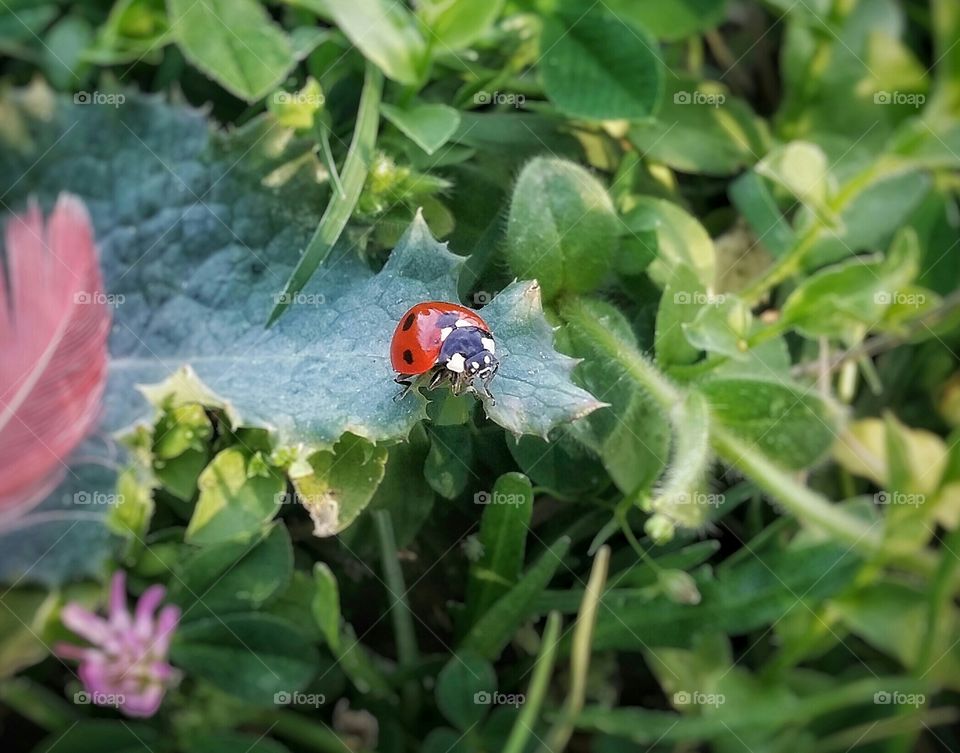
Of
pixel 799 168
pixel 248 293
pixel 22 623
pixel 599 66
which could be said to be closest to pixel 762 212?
pixel 799 168

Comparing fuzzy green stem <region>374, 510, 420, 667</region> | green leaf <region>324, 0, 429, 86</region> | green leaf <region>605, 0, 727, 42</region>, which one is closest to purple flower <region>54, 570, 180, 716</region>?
fuzzy green stem <region>374, 510, 420, 667</region>

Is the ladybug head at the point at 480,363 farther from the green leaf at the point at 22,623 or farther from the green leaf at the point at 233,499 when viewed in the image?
the green leaf at the point at 22,623

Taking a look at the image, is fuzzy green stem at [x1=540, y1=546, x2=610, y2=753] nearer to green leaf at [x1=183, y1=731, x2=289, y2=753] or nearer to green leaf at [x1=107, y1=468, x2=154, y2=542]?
green leaf at [x1=183, y1=731, x2=289, y2=753]

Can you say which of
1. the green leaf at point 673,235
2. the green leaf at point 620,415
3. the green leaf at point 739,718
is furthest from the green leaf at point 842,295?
the green leaf at point 739,718

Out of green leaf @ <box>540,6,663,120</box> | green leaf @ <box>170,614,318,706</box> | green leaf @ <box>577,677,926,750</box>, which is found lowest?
green leaf @ <box>577,677,926,750</box>

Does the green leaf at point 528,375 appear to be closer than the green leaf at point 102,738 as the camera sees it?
Yes

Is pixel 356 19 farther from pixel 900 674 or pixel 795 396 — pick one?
pixel 900 674

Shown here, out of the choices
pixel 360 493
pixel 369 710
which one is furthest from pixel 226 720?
pixel 360 493
